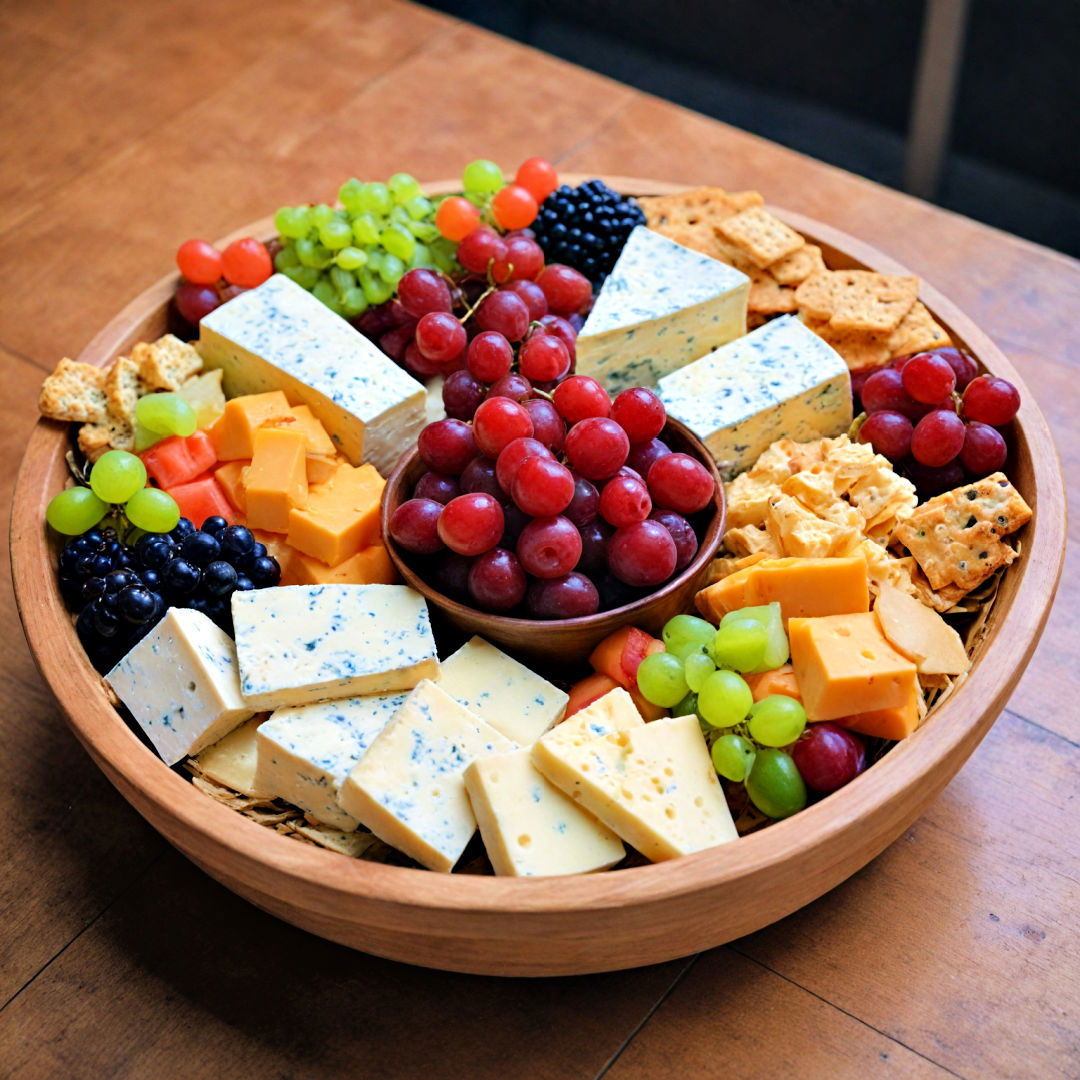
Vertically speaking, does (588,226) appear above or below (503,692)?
above

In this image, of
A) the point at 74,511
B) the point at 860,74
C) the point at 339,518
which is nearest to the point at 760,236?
the point at 339,518

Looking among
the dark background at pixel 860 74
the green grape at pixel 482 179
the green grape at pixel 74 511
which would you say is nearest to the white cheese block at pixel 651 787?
the green grape at pixel 74 511

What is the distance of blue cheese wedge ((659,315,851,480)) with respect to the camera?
1289 millimetres

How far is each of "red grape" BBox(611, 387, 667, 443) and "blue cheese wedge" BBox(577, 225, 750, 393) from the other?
175 mm

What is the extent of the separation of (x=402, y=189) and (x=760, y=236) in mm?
448

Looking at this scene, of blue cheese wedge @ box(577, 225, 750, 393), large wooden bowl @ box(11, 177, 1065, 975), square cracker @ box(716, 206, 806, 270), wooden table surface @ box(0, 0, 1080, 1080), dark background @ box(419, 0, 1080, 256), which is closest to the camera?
large wooden bowl @ box(11, 177, 1065, 975)

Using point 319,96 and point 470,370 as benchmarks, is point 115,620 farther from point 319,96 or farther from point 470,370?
point 319,96

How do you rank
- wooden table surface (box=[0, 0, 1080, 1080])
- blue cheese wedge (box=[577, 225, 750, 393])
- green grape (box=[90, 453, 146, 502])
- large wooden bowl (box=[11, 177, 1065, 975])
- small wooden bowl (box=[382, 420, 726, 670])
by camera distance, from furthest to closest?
blue cheese wedge (box=[577, 225, 750, 393]) < green grape (box=[90, 453, 146, 502]) < small wooden bowl (box=[382, 420, 726, 670]) < wooden table surface (box=[0, 0, 1080, 1080]) < large wooden bowl (box=[11, 177, 1065, 975])

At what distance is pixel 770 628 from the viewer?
1080mm

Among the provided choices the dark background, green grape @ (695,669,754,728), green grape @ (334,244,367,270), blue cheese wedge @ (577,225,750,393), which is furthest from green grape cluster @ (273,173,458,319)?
the dark background

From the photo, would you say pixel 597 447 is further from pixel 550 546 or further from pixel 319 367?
pixel 319 367

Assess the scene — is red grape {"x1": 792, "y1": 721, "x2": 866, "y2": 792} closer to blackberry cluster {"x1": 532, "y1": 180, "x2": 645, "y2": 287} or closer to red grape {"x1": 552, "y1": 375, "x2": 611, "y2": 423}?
red grape {"x1": 552, "y1": 375, "x2": 611, "y2": 423}

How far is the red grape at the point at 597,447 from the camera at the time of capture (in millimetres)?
1113

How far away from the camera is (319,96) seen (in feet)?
6.58
